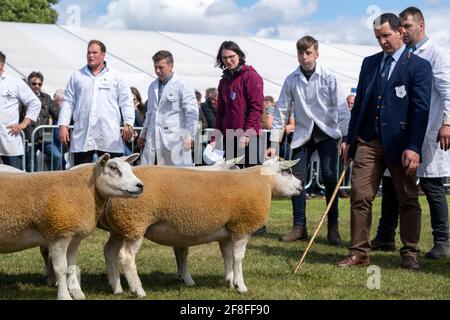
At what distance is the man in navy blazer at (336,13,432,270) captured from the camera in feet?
24.2

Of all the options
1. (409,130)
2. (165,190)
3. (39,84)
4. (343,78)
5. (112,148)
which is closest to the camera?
(165,190)

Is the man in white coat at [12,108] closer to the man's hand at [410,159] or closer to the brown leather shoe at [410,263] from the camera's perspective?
the man's hand at [410,159]

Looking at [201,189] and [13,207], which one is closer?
[13,207]

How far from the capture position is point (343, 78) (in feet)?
82.3

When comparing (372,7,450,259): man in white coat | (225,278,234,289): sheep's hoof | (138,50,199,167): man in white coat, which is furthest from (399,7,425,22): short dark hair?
(225,278,234,289): sheep's hoof

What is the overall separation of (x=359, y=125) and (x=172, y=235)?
2.56m

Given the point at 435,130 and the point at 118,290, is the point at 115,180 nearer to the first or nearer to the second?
the point at 118,290

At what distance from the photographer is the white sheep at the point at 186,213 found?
604 centimetres

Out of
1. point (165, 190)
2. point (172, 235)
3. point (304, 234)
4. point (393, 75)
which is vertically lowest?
point (304, 234)

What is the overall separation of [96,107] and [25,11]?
4020 centimetres

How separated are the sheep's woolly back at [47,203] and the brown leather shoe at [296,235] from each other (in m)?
4.06

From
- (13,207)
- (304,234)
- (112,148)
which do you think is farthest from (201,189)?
(304,234)

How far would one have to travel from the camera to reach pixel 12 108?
9.80m
